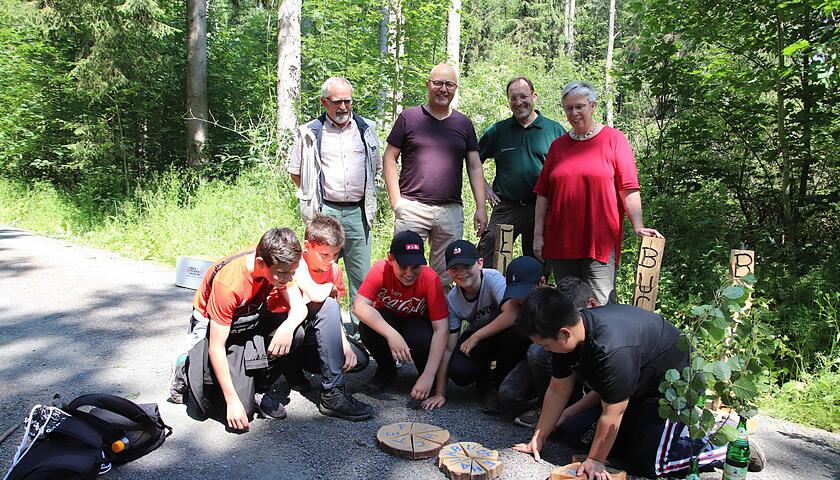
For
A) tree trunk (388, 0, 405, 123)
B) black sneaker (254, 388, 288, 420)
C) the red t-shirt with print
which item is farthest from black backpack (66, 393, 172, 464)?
tree trunk (388, 0, 405, 123)

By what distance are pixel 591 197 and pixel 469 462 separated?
2.00m

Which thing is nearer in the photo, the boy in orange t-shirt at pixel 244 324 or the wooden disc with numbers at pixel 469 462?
the wooden disc with numbers at pixel 469 462

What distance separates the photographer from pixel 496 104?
1111 cm

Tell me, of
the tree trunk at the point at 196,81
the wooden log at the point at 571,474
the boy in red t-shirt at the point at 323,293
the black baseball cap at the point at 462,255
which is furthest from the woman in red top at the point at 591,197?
the tree trunk at the point at 196,81

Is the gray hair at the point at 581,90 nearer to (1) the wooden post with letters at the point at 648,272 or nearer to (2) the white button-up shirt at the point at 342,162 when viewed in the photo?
(1) the wooden post with letters at the point at 648,272

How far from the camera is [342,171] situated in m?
5.10

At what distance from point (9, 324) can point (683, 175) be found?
21.6 feet

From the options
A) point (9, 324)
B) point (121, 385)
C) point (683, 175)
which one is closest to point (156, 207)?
point (9, 324)

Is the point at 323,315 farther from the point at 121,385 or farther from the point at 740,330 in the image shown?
the point at 740,330

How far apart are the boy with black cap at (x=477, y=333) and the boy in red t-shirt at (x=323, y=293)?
1.99 feet

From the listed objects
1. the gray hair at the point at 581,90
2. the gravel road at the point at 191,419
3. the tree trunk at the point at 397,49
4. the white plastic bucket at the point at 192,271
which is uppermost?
the tree trunk at the point at 397,49

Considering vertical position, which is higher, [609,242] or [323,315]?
[609,242]

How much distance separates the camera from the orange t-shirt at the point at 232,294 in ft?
11.4

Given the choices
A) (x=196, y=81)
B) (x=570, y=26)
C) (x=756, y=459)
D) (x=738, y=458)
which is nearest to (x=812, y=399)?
(x=756, y=459)
